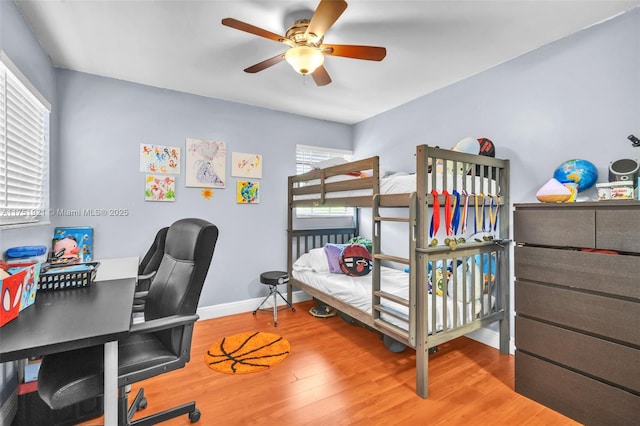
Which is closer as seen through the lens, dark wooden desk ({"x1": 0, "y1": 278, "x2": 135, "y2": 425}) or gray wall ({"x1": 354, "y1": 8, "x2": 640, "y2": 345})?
dark wooden desk ({"x1": 0, "y1": 278, "x2": 135, "y2": 425})

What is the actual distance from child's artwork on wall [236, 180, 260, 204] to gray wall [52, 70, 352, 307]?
62mm

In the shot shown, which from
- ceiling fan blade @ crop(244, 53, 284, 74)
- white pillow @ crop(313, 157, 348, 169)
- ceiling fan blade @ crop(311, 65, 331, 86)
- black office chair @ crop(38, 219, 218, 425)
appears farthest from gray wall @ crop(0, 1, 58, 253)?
white pillow @ crop(313, 157, 348, 169)

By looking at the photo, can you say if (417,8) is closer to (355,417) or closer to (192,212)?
(355,417)

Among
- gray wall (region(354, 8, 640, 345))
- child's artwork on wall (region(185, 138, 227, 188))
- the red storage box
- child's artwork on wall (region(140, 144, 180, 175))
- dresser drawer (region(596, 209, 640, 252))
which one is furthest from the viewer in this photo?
child's artwork on wall (region(185, 138, 227, 188))

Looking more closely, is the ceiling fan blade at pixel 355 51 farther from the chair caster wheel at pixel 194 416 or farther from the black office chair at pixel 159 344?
the chair caster wheel at pixel 194 416

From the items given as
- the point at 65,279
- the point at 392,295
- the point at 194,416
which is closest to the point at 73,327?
the point at 65,279

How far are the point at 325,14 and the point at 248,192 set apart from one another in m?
2.39

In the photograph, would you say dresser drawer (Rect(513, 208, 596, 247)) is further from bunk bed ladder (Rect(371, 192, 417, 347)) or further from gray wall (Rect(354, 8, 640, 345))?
bunk bed ladder (Rect(371, 192, 417, 347))

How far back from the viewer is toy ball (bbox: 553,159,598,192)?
2.05 meters

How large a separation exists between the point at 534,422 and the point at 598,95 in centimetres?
219

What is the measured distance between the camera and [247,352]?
259 centimetres

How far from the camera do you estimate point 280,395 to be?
1996 mm

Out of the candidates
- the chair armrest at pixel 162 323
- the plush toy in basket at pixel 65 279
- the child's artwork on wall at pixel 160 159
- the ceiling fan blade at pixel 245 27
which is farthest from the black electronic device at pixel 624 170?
the child's artwork on wall at pixel 160 159

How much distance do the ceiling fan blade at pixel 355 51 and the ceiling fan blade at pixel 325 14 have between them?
0.47ft
